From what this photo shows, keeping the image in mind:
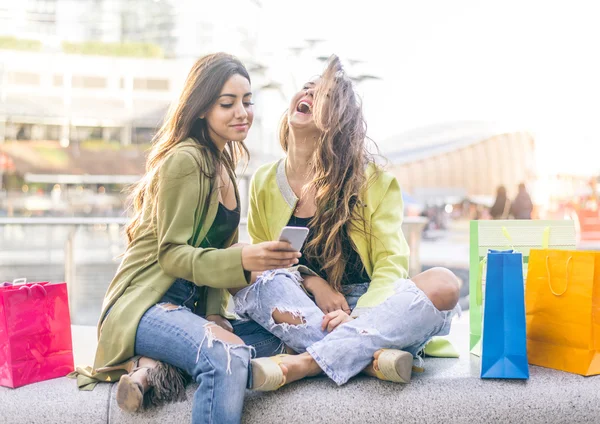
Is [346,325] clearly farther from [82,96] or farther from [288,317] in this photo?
[82,96]

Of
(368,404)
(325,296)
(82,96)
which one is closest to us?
(368,404)

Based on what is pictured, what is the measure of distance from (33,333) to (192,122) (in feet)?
2.28

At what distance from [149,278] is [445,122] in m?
13.6

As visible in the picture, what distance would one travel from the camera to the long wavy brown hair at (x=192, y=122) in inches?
64.8

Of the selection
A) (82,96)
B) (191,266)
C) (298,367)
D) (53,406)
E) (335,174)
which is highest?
(82,96)

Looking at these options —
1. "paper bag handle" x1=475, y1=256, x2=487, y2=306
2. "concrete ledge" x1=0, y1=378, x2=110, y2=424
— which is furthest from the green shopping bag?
"concrete ledge" x1=0, y1=378, x2=110, y2=424

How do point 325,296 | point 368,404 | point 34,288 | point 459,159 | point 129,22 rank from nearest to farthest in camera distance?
point 368,404
point 34,288
point 325,296
point 459,159
point 129,22

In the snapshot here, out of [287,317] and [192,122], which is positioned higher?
[192,122]

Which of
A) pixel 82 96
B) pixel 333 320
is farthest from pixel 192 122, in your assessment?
pixel 82 96

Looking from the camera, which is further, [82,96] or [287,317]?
[82,96]

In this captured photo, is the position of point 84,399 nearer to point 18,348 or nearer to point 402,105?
point 18,348

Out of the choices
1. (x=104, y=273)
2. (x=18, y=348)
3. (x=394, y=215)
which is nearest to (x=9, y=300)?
(x=18, y=348)

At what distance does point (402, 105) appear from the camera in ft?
34.7

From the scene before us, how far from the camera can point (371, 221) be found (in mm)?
1806
